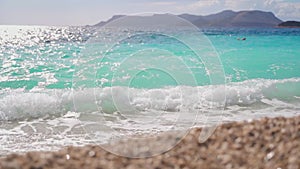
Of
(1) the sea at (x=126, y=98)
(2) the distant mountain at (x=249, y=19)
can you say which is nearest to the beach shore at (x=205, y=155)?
(1) the sea at (x=126, y=98)

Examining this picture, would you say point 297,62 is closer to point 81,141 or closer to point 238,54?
point 238,54

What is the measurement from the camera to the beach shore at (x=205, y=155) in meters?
3.06

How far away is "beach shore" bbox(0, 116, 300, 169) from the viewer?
3.06m

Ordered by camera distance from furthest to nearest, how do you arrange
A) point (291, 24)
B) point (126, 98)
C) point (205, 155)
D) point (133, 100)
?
point (291, 24) → point (133, 100) → point (126, 98) → point (205, 155)

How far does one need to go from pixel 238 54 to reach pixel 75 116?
46.7ft

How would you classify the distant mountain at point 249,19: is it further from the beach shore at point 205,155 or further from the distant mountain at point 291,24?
the beach shore at point 205,155

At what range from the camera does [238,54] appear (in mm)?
19062

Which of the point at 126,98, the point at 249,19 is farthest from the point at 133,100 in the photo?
the point at 249,19

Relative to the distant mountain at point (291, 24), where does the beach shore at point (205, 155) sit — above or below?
below

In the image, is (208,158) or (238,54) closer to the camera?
(208,158)

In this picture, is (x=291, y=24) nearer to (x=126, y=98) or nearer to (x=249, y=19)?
(x=249, y=19)

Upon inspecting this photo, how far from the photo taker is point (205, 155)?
3.31m

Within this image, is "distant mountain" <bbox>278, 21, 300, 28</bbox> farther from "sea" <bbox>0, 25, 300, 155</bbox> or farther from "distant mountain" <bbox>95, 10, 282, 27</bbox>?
"sea" <bbox>0, 25, 300, 155</bbox>

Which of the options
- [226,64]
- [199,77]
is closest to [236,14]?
[226,64]
